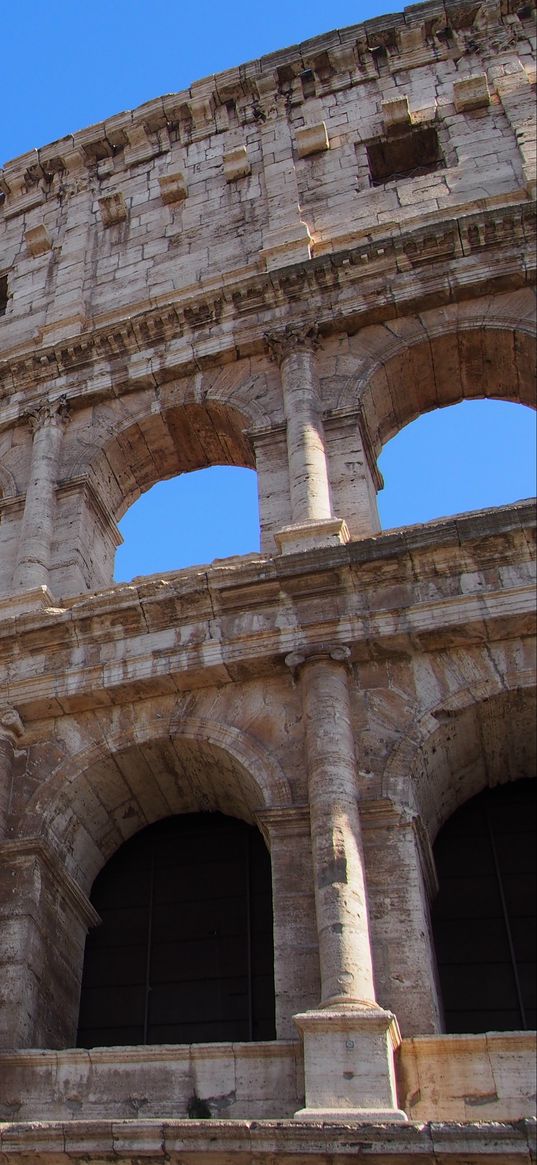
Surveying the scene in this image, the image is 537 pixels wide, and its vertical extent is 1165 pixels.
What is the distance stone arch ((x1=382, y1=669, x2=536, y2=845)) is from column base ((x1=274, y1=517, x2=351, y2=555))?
229 cm

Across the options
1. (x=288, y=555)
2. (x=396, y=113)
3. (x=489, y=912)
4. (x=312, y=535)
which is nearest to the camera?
(x=489, y=912)

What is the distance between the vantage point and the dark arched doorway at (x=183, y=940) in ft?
33.3

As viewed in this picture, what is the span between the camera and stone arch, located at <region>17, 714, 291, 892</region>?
34.8 feet

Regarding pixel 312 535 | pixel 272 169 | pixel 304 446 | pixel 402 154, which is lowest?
pixel 312 535

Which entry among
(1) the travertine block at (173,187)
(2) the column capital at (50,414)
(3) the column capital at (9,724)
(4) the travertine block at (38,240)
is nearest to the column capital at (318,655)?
(3) the column capital at (9,724)

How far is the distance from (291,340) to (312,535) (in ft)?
12.1

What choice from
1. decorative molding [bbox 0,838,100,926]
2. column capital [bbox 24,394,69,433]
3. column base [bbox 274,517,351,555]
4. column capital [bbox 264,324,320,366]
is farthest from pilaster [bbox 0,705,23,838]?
column capital [bbox 264,324,320,366]

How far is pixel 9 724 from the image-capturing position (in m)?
11.2

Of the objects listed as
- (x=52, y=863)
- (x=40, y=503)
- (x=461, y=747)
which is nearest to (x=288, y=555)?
(x=461, y=747)

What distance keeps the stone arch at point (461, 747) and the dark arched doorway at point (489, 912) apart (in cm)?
26

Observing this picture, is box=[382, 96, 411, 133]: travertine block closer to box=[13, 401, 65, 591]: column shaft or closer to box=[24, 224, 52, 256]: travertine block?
box=[24, 224, 52, 256]: travertine block

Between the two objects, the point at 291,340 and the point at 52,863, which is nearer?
the point at 52,863

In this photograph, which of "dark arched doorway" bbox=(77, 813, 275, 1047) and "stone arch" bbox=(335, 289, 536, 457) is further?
"stone arch" bbox=(335, 289, 536, 457)

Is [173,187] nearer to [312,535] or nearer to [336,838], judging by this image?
[312,535]
